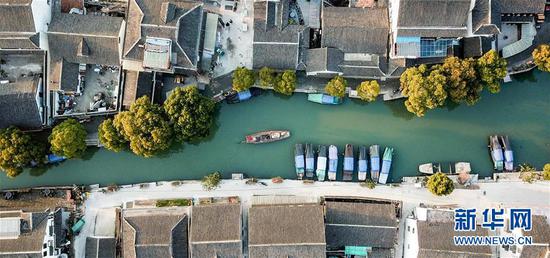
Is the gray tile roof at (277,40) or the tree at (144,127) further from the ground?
the gray tile roof at (277,40)

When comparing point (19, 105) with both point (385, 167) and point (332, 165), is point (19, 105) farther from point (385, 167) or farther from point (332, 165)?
point (385, 167)

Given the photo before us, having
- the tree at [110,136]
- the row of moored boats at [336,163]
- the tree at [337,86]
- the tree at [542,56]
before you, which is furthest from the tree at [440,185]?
the tree at [110,136]

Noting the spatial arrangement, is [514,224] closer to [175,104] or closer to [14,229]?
[175,104]

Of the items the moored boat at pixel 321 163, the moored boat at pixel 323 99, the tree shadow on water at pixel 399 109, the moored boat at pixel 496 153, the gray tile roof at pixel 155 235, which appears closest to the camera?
the gray tile roof at pixel 155 235

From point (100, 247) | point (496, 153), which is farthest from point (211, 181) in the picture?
point (496, 153)

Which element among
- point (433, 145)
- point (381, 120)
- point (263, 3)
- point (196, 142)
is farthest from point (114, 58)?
point (433, 145)

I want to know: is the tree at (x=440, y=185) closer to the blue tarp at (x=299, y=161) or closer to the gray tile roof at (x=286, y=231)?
the gray tile roof at (x=286, y=231)

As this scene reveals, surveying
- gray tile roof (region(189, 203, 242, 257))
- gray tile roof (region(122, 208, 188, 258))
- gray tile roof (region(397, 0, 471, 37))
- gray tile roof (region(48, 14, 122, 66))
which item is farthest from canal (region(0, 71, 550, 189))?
gray tile roof (region(48, 14, 122, 66))
